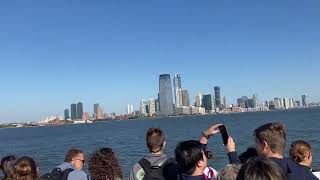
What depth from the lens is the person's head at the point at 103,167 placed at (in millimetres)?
5965

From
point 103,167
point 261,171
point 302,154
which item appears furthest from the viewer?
point 103,167

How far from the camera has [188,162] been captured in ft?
15.7

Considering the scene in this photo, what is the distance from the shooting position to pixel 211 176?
5.13 m

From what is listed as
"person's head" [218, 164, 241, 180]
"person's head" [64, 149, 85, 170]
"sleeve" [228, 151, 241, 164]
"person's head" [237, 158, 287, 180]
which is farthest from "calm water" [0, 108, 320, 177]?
"person's head" [237, 158, 287, 180]

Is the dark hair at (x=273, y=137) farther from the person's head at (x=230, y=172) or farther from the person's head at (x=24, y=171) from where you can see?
the person's head at (x=24, y=171)

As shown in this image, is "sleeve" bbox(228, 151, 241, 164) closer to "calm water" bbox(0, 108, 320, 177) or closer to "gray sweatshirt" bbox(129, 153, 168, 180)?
"gray sweatshirt" bbox(129, 153, 168, 180)

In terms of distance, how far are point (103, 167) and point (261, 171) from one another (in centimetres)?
367

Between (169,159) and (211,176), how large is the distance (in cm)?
70

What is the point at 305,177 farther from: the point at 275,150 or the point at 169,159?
Result: the point at 169,159

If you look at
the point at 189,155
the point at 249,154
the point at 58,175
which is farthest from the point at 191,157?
the point at 58,175

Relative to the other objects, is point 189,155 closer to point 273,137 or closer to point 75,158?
point 273,137

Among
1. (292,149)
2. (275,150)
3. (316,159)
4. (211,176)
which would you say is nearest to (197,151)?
(211,176)

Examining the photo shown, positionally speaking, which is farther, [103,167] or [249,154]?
[103,167]

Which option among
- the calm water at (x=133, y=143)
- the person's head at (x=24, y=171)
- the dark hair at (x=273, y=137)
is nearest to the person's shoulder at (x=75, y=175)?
the person's head at (x=24, y=171)
